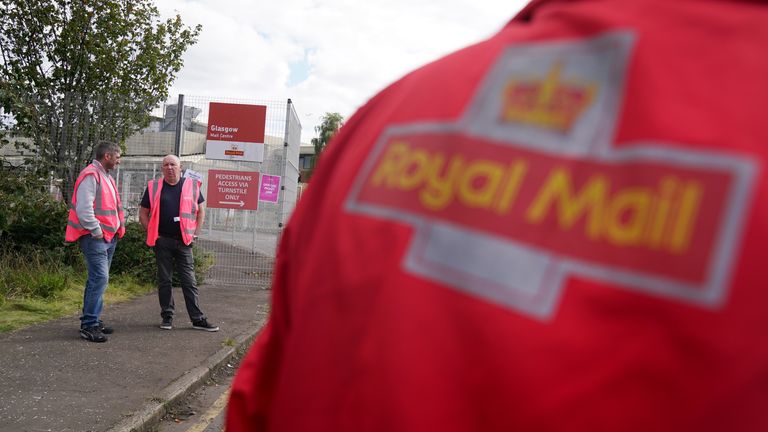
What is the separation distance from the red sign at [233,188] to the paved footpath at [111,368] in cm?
306

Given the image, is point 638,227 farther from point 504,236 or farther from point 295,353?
point 295,353

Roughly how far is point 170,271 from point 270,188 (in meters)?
4.30

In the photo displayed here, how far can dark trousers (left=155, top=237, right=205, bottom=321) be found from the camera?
25.2ft

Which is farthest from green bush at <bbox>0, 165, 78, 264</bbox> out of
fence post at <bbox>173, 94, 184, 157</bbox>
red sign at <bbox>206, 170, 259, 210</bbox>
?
red sign at <bbox>206, 170, 259, 210</bbox>

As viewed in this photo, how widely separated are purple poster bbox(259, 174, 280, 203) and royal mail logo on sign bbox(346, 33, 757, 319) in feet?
36.2

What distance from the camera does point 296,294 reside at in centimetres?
105

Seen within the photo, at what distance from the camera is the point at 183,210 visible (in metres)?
7.59

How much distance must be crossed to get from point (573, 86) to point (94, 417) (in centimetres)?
448

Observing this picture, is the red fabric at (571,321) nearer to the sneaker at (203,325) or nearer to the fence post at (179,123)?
the sneaker at (203,325)

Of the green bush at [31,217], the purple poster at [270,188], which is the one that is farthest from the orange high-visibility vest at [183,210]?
the purple poster at [270,188]

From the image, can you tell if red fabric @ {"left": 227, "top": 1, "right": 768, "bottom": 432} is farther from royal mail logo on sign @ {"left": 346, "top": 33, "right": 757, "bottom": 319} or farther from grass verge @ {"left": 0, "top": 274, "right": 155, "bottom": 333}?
grass verge @ {"left": 0, "top": 274, "right": 155, "bottom": 333}

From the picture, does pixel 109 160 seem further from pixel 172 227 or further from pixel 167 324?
pixel 167 324

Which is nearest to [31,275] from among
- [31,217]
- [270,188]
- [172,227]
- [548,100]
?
[31,217]

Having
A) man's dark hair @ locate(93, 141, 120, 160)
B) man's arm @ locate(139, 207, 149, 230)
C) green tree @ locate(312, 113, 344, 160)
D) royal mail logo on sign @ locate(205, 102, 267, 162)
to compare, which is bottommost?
man's arm @ locate(139, 207, 149, 230)
